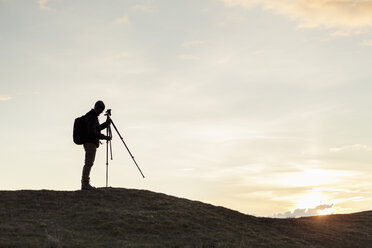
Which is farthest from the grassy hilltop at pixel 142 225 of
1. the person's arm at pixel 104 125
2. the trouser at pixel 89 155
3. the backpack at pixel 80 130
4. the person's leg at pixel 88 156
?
the person's arm at pixel 104 125

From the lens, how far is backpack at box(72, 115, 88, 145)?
22.2m

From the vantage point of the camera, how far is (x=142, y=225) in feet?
63.5

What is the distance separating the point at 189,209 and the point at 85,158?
5343 millimetres

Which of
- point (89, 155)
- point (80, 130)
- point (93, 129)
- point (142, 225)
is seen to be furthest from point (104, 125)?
point (142, 225)

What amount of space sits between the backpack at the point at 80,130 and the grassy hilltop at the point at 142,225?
106 inches

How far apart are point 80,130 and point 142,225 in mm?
5615

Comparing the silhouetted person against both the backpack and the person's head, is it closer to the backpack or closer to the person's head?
the person's head

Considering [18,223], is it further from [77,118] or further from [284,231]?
[284,231]

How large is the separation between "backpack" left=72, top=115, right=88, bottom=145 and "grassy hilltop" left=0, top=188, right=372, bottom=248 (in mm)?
2684

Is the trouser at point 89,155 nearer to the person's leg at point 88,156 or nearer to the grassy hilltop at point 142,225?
the person's leg at point 88,156

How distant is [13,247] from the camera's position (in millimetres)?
15336

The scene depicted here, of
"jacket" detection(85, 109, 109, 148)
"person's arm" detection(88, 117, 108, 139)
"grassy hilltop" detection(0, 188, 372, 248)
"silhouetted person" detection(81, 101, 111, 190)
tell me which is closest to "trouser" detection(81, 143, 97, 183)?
"silhouetted person" detection(81, 101, 111, 190)

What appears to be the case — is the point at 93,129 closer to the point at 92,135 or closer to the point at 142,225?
the point at 92,135

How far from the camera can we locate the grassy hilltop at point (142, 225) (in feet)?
56.9
